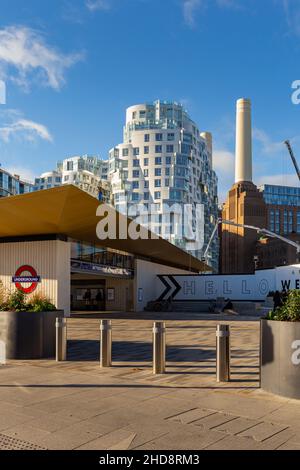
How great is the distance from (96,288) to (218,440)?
35510 mm

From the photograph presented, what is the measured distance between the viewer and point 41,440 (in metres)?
5.42

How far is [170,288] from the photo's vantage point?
43.4 m

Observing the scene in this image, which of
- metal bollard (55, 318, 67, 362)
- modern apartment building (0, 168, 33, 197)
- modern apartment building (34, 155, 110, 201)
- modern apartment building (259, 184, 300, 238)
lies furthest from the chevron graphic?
modern apartment building (259, 184, 300, 238)

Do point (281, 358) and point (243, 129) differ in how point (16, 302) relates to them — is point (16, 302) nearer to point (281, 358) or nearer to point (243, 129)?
point (281, 358)

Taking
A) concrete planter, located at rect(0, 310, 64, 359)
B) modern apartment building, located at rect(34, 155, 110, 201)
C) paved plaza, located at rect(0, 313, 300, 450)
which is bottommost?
paved plaza, located at rect(0, 313, 300, 450)

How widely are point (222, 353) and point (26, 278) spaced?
20899mm

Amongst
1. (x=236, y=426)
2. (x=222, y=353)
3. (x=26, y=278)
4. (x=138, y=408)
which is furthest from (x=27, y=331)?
(x=26, y=278)

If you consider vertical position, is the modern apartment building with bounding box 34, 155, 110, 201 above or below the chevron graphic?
above

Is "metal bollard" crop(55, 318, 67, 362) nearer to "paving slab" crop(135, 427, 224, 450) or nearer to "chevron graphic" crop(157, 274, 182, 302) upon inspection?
"paving slab" crop(135, 427, 224, 450)

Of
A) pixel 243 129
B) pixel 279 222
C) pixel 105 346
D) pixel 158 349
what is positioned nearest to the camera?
pixel 158 349

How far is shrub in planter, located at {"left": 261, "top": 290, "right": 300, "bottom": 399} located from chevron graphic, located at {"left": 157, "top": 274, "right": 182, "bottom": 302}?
3512 centimetres

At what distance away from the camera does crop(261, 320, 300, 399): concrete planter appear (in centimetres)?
737

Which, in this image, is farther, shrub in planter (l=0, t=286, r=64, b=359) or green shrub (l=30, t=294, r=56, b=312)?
green shrub (l=30, t=294, r=56, b=312)

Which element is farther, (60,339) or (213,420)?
(60,339)
